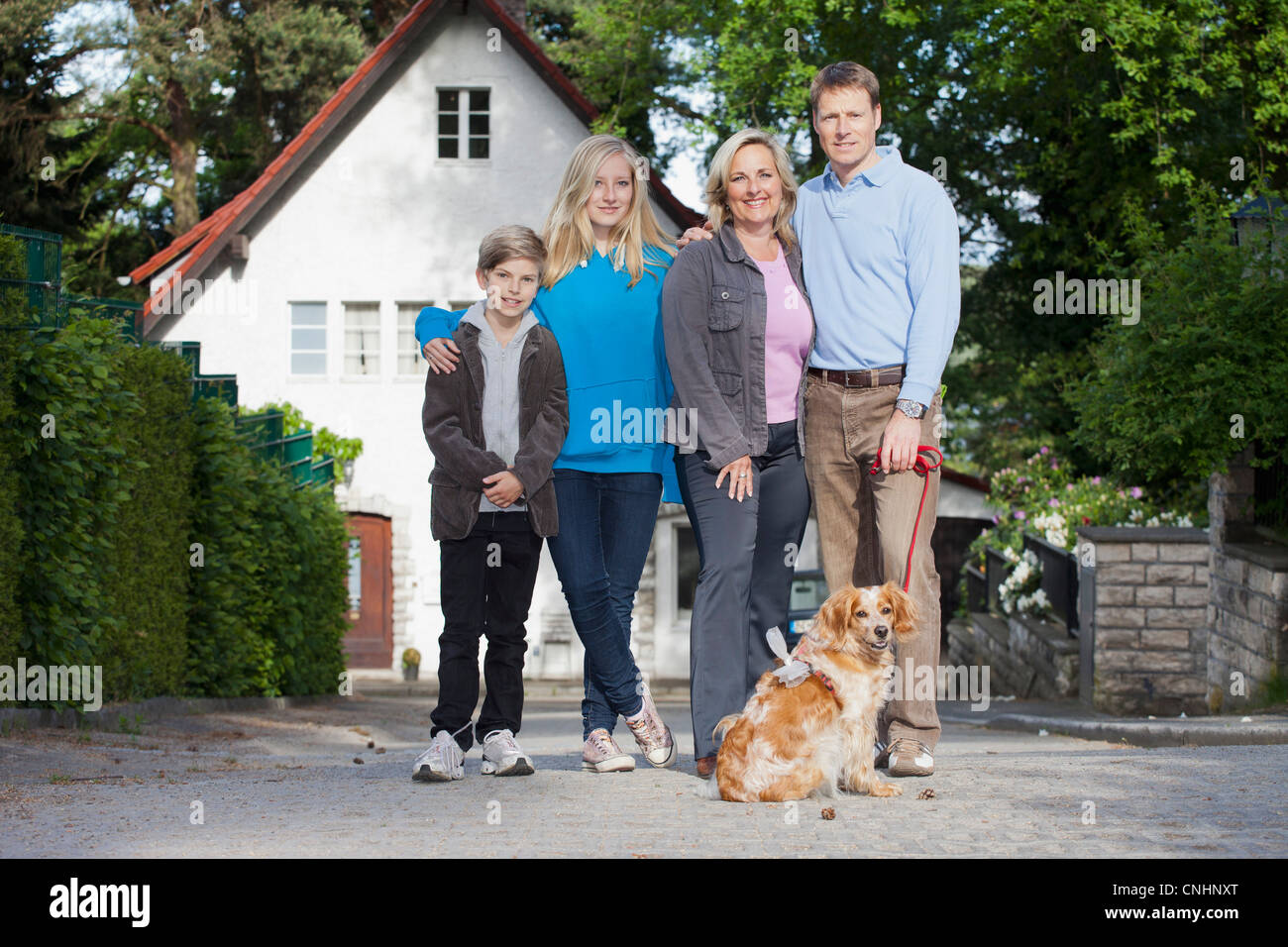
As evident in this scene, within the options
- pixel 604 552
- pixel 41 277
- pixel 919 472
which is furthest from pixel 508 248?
pixel 41 277

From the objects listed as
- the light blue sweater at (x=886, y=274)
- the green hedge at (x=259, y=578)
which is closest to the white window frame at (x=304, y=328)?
the green hedge at (x=259, y=578)

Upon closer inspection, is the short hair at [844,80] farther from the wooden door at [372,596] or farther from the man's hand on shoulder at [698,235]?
the wooden door at [372,596]

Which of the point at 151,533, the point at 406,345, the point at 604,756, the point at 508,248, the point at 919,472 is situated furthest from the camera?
the point at 406,345

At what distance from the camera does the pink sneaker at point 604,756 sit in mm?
6285

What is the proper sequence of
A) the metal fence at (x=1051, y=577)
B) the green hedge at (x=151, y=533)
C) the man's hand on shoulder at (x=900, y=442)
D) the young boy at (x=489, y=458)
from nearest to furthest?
the man's hand on shoulder at (x=900, y=442), the young boy at (x=489, y=458), the green hedge at (x=151, y=533), the metal fence at (x=1051, y=577)

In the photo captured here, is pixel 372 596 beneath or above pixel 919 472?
beneath

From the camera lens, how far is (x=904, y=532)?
5.63 m

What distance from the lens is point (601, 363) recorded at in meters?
6.03

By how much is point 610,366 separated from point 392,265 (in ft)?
Result: 65.9

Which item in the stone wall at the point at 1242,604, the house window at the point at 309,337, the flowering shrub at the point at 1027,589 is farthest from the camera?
the house window at the point at 309,337

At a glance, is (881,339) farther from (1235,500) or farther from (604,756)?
(1235,500)

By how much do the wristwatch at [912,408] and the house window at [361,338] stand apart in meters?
20.8

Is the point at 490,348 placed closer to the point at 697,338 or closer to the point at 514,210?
the point at 697,338

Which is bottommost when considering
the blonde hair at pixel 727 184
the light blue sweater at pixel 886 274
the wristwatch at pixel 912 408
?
the wristwatch at pixel 912 408
